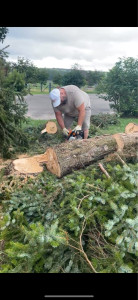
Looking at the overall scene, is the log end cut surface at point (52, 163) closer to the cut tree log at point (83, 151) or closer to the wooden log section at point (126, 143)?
the cut tree log at point (83, 151)

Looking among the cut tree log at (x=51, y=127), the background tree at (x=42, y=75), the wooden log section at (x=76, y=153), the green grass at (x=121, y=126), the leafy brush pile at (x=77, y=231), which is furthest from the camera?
the cut tree log at (x=51, y=127)

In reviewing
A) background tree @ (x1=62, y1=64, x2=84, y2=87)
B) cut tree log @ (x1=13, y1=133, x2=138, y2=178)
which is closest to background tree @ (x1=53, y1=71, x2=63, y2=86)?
background tree @ (x1=62, y1=64, x2=84, y2=87)

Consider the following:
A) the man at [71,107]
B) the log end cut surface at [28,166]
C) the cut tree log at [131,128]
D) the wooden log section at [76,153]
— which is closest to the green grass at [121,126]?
the cut tree log at [131,128]

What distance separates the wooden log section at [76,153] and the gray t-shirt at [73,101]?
704 mm

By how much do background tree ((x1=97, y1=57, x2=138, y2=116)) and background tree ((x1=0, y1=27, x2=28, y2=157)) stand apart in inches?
36.1

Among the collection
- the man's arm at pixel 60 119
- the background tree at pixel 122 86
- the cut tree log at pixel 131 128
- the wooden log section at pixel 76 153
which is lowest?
the wooden log section at pixel 76 153

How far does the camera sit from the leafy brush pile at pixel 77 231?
1.49 m

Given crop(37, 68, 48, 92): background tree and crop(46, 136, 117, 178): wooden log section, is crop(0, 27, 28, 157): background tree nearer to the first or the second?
crop(37, 68, 48, 92): background tree

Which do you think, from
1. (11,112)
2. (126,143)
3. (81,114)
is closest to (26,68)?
(11,112)

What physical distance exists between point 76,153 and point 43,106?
0.85 m

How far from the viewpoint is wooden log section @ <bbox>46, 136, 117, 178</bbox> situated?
2.56 m

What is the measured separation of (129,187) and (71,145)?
3.31 ft
